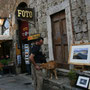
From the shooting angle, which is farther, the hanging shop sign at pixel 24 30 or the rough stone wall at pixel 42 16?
the hanging shop sign at pixel 24 30

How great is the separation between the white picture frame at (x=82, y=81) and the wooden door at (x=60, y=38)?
1.47 meters

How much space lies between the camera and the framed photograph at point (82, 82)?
3235 mm

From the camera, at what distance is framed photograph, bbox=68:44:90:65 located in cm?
348

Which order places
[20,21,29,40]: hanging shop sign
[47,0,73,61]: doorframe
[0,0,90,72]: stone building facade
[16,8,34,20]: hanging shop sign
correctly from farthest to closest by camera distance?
[20,21,29,40]: hanging shop sign, [16,8,34,20]: hanging shop sign, [47,0,73,61]: doorframe, [0,0,90,72]: stone building facade

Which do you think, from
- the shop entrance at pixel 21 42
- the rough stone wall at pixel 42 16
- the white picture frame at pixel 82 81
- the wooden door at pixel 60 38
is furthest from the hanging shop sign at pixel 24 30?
the white picture frame at pixel 82 81

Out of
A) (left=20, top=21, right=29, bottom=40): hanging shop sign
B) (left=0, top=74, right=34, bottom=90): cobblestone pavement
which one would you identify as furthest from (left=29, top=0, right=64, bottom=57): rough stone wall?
(left=20, top=21, right=29, bottom=40): hanging shop sign

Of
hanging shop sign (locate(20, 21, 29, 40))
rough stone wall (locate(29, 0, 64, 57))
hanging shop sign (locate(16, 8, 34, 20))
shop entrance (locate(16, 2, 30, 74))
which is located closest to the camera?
rough stone wall (locate(29, 0, 64, 57))

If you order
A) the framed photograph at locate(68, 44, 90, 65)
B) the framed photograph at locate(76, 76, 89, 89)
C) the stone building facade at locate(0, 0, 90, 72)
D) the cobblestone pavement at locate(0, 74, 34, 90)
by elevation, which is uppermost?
the stone building facade at locate(0, 0, 90, 72)

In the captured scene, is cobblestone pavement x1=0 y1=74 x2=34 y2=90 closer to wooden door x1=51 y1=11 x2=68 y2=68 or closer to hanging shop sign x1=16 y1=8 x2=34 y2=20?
wooden door x1=51 y1=11 x2=68 y2=68

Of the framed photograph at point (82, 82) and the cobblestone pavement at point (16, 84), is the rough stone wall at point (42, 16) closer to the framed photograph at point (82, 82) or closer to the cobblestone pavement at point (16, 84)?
the cobblestone pavement at point (16, 84)

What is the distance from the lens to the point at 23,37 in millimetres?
8570

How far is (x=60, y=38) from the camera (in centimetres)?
516

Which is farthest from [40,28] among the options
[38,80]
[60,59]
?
[38,80]

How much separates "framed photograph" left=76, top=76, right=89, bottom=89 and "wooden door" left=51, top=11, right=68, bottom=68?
4.83ft
